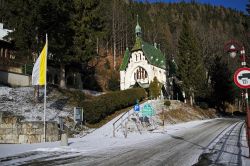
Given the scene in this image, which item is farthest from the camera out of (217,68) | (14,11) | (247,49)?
(217,68)

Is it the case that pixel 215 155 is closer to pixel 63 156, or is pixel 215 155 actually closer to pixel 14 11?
pixel 63 156

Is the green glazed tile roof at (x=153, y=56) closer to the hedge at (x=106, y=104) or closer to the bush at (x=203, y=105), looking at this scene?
the bush at (x=203, y=105)

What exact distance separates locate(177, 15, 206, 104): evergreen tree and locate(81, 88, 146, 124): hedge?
686 inches

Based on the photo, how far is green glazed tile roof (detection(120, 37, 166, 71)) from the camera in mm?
65500

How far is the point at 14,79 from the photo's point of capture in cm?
3469

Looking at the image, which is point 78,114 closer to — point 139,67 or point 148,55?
point 148,55

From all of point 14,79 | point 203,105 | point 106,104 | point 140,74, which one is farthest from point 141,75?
point 106,104

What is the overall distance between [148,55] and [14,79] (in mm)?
35817

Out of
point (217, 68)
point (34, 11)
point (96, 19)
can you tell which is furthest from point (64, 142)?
point (217, 68)

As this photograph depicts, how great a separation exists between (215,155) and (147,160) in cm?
294

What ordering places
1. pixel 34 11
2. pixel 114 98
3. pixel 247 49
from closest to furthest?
pixel 34 11
pixel 114 98
pixel 247 49

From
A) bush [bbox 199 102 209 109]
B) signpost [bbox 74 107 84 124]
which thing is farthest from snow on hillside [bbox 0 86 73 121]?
bush [bbox 199 102 209 109]

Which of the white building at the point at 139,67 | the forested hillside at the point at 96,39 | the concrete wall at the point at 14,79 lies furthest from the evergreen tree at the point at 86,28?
the white building at the point at 139,67

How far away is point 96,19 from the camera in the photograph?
Answer: 34.0m
